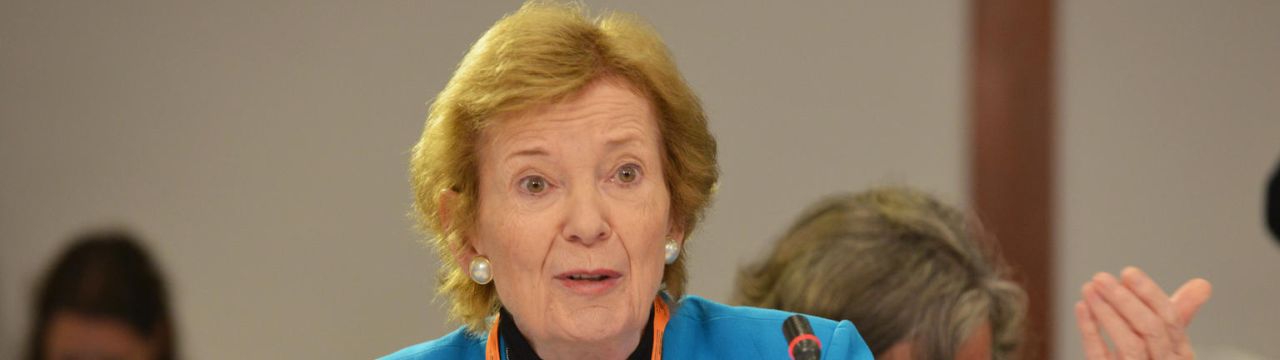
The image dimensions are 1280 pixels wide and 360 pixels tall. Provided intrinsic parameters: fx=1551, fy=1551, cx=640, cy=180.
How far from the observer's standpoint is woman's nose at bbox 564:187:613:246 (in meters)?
1.71

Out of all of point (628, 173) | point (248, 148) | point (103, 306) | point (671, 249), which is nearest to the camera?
point (628, 173)

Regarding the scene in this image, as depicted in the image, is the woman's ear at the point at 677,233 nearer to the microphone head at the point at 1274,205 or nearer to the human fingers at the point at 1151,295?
the human fingers at the point at 1151,295

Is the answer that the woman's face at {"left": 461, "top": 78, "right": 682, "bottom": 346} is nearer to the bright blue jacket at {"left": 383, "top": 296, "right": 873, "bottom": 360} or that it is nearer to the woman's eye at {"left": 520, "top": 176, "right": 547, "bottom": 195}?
the woman's eye at {"left": 520, "top": 176, "right": 547, "bottom": 195}

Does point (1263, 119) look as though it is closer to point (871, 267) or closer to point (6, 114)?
point (871, 267)

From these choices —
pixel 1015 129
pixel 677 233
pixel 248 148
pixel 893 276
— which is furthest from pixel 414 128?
pixel 677 233

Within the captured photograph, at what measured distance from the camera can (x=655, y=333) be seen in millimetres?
1887

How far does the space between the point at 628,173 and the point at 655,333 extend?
0.74 feet

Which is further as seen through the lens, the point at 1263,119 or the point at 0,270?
the point at 1263,119

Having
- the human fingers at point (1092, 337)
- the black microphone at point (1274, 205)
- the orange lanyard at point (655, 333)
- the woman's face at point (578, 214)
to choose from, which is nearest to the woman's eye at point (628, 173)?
the woman's face at point (578, 214)

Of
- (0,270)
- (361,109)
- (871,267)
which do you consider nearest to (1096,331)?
(871,267)

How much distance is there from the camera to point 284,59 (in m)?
4.06

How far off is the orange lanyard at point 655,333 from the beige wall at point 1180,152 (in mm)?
2540

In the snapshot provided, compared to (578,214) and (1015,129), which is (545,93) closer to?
(578,214)

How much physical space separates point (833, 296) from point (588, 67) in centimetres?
77
